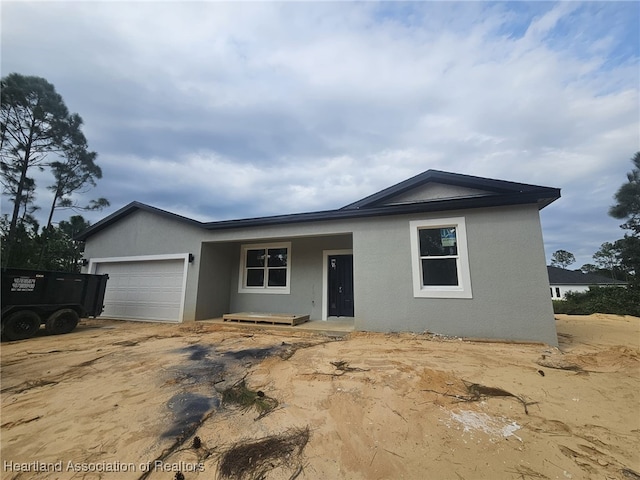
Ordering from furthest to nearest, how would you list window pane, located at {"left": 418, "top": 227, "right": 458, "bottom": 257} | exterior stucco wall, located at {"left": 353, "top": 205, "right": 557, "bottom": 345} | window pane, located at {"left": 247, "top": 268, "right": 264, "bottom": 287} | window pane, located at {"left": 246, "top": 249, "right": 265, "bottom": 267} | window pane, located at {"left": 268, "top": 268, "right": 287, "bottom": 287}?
window pane, located at {"left": 246, "top": 249, "right": 265, "bottom": 267}, window pane, located at {"left": 247, "top": 268, "right": 264, "bottom": 287}, window pane, located at {"left": 268, "top": 268, "right": 287, "bottom": 287}, window pane, located at {"left": 418, "top": 227, "right": 458, "bottom": 257}, exterior stucco wall, located at {"left": 353, "top": 205, "right": 557, "bottom": 345}

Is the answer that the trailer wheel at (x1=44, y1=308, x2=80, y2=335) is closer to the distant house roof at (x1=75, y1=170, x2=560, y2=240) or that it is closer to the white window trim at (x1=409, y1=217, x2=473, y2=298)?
the distant house roof at (x1=75, y1=170, x2=560, y2=240)

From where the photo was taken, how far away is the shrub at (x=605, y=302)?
1393 centimetres

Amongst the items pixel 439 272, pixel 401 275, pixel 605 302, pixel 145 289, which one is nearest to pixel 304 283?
pixel 401 275

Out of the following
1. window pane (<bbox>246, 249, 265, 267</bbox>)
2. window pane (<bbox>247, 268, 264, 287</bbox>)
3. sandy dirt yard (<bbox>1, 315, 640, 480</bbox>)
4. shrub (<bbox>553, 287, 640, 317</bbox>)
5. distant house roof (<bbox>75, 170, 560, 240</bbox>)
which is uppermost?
distant house roof (<bbox>75, 170, 560, 240</bbox>)

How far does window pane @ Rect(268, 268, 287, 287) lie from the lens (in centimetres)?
911

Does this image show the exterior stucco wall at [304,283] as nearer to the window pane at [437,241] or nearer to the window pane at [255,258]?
the window pane at [255,258]

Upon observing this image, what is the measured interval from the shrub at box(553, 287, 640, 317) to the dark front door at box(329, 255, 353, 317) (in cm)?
1639

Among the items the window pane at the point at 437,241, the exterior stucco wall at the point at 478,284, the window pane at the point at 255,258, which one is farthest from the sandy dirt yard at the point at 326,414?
the window pane at the point at 255,258

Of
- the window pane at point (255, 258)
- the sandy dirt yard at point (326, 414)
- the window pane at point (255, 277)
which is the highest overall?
the window pane at point (255, 258)

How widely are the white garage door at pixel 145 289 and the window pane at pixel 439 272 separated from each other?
7.88 m

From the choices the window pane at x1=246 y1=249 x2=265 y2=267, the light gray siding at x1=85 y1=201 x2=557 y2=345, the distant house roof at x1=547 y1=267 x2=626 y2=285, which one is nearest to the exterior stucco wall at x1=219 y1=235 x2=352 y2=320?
the light gray siding at x1=85 y1=201 x2=557 y2=345

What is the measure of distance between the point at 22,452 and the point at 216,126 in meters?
13.4

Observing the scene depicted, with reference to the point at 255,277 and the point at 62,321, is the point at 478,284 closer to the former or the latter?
the point at 255,277

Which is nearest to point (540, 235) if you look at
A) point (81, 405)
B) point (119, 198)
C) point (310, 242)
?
point (310, 242)
